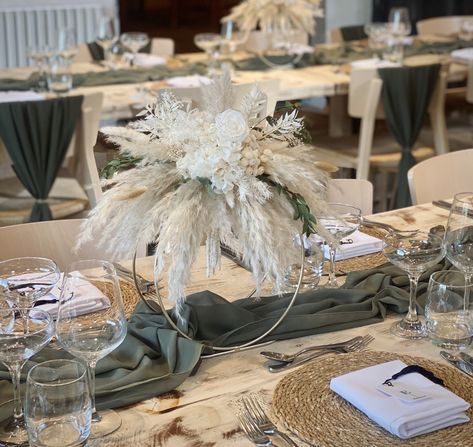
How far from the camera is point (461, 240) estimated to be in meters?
1.82

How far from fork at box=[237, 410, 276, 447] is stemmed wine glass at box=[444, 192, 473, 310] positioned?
609 millimetres

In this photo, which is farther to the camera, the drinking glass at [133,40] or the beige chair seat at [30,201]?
the drinking glass at [133,40]

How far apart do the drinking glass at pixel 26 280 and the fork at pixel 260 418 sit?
0.49 m

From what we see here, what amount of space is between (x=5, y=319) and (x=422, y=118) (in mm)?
3076

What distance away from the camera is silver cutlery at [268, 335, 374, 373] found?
1.60m

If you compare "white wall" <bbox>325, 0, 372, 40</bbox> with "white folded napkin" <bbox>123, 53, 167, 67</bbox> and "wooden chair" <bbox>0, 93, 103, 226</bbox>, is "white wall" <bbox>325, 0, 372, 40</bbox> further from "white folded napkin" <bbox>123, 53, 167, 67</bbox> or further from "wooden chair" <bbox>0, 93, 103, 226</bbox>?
"wooden chair" <bbox>0, 93, 103, 226</bbox>

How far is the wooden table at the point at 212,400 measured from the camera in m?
1.37

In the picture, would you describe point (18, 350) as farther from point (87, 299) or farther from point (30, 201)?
point (30, 201)

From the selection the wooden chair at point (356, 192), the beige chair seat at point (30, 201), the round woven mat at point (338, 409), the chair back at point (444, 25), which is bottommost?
the beige chair seat at point (30, 201)

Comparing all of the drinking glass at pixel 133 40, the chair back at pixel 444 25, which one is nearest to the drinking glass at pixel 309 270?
the drinking glass at pixel 133 40

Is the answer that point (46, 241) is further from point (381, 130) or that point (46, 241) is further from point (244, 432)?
point (381, 130)

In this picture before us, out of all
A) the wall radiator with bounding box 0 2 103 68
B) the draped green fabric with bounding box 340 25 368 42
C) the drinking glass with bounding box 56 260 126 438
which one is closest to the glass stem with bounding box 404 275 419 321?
the drinking glass with bounding box 56 260 126 438

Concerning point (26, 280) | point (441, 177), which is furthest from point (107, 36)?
point (26, 280)

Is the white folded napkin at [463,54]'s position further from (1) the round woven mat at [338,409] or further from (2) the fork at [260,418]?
(2) the fork at [260,418]
